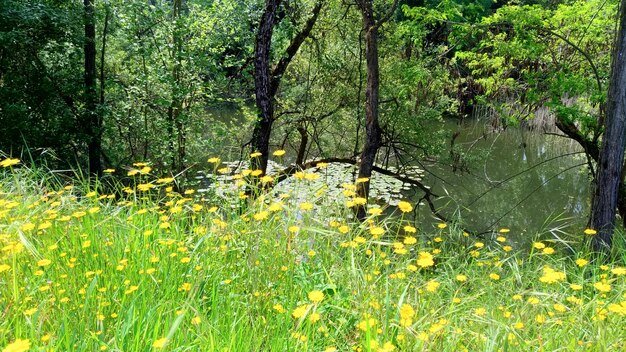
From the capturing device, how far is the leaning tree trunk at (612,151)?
4527mm

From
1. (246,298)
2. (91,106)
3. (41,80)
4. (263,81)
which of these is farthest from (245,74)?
(246,298)

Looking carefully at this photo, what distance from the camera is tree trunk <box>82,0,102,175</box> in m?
8.61

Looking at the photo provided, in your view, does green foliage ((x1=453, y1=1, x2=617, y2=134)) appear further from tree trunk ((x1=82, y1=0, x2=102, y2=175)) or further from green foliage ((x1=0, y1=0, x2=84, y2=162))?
green foliage ((x1=0, y1=0, x2=84, y2=162))

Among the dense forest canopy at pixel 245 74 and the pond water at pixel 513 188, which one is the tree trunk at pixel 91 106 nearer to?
the dense forest canopy at pixel 245 74

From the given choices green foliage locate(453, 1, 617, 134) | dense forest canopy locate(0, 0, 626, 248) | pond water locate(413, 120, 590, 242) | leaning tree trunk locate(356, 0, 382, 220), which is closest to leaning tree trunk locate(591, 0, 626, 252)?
green foliage locate(453, 1, 617, 134)

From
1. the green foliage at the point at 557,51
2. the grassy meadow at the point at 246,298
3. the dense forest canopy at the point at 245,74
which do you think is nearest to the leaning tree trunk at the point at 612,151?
the green foliage at the point at 557,51

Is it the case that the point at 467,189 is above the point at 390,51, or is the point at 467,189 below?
below

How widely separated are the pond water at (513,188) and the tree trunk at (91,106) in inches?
254

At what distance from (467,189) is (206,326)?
10991 mm

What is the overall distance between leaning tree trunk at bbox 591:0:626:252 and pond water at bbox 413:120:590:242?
3061 millimetres

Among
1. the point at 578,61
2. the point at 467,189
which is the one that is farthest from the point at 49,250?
the point at 467,189

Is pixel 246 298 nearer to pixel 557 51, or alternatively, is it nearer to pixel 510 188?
pixel 557 51

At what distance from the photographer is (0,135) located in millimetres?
7781

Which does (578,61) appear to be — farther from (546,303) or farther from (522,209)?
(546,303)
